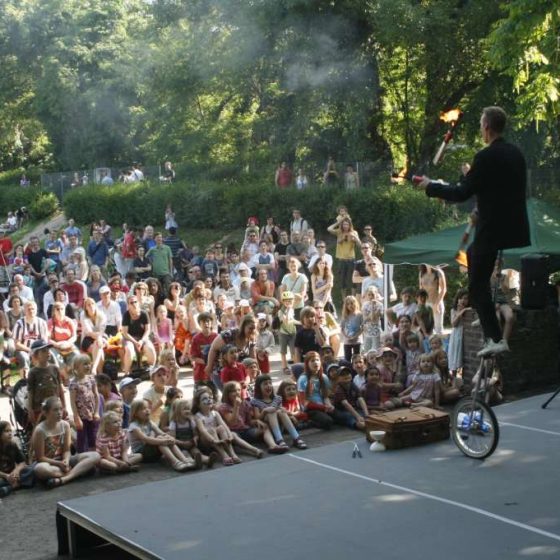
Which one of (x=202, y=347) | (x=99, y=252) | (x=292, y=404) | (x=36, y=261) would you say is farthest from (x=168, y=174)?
(x=292, y=404)

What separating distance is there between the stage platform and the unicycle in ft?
0.29

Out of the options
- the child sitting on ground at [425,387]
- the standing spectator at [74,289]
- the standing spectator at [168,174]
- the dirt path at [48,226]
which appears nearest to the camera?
the child sitting on ground at [425,387]

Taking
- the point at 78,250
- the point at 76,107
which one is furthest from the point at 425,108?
the point at 76,107

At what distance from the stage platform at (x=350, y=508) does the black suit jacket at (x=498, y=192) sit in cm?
143

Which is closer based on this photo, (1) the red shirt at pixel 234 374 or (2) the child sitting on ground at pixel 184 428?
(2) the child sitting on ground at pixel 184 428

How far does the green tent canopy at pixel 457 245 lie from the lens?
11.5 m

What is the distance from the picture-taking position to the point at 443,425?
285 inches

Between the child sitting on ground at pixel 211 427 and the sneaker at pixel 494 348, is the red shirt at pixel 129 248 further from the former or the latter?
the sneaker at pixel 494 348

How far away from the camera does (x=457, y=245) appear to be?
1207cm

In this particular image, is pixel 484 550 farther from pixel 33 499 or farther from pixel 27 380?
pixel 27 380

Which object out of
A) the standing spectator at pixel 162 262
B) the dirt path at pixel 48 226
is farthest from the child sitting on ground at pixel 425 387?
the dirt path at pixel 48 226

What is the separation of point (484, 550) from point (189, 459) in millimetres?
4411

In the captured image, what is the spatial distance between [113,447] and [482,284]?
4.24 m

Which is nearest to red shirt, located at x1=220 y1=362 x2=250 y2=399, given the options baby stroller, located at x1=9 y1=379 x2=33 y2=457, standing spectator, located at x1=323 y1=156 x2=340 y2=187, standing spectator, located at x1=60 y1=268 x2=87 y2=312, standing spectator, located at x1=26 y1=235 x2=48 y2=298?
baby stroller, located at x1=9 y1=379 x2=33 y2=457
